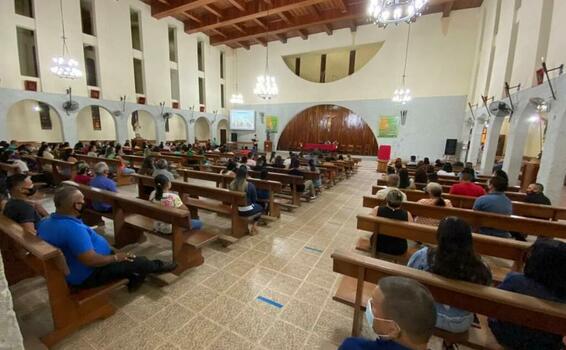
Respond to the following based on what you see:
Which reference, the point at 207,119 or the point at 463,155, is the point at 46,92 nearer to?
the point at 207,119

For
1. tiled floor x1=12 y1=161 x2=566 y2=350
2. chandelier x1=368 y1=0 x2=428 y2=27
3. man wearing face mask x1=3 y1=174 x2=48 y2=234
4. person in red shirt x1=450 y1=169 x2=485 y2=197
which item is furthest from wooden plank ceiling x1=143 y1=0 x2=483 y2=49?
man wearing face mask x1=3 y1=174 x2=48 y2=234

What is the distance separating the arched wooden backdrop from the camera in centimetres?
1398

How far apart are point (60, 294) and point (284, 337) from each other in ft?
5.19

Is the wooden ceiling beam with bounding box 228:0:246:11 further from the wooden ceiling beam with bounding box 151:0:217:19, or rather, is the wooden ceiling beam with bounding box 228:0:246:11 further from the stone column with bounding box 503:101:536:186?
the stone column with bounding box 503:101:536:186

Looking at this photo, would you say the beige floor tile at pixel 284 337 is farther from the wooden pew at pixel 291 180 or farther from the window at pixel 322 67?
the window at pixel 322 67

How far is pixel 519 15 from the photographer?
623 centimetres

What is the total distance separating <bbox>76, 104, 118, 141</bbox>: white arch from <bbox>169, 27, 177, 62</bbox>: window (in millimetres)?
4245

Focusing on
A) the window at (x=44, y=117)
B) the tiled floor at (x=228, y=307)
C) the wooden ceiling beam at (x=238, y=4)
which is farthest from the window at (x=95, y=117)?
the tiled floor at (x=228, y=307)

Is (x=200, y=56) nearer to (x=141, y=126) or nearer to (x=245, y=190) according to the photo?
(x=141, y=126)

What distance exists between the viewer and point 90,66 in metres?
10.6

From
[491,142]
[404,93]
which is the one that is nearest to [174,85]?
[404,93]

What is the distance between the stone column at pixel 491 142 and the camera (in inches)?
270

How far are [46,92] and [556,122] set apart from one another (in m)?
13.6

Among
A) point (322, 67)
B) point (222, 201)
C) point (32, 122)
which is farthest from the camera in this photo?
point (322, 67)
